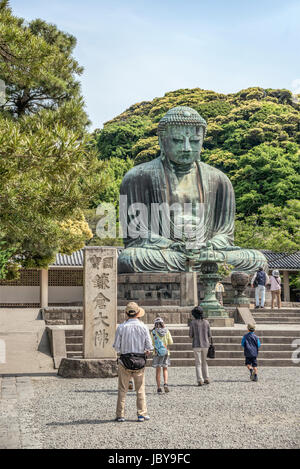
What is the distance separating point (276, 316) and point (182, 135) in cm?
687

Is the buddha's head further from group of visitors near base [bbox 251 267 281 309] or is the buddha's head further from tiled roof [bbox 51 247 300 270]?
tiled roof [bbox 51 247 300 270]

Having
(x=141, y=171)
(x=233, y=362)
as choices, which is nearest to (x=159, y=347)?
(x=233, y=362)

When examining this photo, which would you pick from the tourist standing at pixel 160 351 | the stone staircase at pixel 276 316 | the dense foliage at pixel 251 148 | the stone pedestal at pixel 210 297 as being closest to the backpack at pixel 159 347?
the tourist standing at pixel 160 351

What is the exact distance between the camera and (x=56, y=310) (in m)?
15.5

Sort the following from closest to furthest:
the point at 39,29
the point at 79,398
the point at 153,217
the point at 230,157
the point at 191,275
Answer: the point at 79,398 → the point at 39,29 → the point at 191,275 → the point at 153,217 → the point at 230,157

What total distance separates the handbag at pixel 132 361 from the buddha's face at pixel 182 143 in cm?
1445

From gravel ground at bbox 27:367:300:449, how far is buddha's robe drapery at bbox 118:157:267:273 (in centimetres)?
936

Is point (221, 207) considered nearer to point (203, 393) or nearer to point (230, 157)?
point (203, 393)

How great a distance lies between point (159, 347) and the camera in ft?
27.7

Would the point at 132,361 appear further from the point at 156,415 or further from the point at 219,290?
the point at 219,290

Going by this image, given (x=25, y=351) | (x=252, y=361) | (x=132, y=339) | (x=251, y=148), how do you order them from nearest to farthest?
(x=132, y=339), (x=252, y=361), (x=25, y=351), (x=251, y=148)

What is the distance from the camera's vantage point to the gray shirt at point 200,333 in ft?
29.3

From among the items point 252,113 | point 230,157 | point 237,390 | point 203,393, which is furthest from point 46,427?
point 252,113

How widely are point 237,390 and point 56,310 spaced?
7964 millimetres
